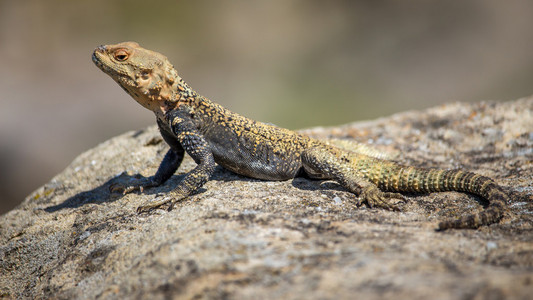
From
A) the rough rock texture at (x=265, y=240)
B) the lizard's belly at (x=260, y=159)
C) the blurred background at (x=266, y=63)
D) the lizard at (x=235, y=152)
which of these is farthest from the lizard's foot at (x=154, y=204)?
the blurred background at (x=266, y=63)

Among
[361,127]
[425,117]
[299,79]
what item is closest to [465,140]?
[425,117]

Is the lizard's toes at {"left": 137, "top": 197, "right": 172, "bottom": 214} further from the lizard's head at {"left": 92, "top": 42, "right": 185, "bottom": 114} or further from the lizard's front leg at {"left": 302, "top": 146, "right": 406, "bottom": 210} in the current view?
the lizard's front leg at {"left": 302, "top": 146, "right": 406, "bottom": 210}

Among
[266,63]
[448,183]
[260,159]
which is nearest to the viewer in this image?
[448,183]

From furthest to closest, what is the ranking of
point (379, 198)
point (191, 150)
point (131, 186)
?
1. point (131, 186)
2. point (191, 150)
3. point (379, 198)

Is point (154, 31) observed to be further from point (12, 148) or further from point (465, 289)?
point (465, 289)

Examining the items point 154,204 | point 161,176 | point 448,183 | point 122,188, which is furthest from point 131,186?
point 448,183

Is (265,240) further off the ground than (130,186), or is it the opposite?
(130,186)

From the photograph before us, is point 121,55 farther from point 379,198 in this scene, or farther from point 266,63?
point 266,63
